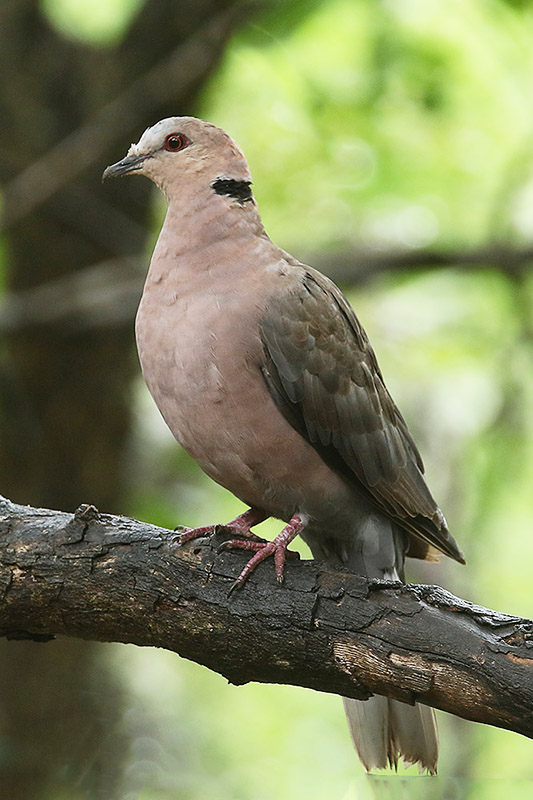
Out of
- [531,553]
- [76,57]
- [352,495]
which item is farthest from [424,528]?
[531,553]

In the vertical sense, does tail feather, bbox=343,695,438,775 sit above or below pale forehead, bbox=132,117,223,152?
below

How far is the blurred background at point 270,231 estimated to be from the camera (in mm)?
5020

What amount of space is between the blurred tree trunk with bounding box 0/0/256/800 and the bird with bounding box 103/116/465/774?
2242 millimetres

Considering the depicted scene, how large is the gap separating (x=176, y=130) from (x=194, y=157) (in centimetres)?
12

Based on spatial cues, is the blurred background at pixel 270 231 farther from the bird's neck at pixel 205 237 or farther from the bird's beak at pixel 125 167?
the bird's neck at pixel 205 237

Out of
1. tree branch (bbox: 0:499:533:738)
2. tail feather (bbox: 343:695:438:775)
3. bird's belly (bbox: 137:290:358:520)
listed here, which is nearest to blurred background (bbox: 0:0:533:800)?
tail feather (bbox: 343:695:438:775)

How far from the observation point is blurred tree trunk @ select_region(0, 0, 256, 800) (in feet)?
17.9

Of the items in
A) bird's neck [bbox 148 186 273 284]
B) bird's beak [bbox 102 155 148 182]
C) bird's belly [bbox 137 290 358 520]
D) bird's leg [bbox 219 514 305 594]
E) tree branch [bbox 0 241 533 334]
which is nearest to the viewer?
bird's leg [bbox 219 514 305 594]

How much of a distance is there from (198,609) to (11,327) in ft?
9.10

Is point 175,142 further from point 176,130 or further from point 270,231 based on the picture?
point 270,231

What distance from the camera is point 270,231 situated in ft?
22.1

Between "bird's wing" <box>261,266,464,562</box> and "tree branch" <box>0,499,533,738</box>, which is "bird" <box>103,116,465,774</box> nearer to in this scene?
"bird's wing" <box>261,266,464,562</box>

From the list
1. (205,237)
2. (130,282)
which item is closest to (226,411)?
(205,237)

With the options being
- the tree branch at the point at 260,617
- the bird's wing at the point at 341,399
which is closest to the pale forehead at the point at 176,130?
the bird's wing at the point at 341,399
